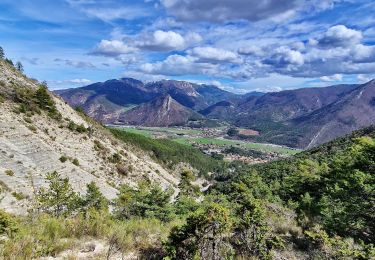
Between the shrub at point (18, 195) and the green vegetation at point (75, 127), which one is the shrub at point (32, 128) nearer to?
the green vegetation at point (75, 127)

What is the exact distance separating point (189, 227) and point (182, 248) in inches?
19.4

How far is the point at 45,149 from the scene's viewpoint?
4525cm

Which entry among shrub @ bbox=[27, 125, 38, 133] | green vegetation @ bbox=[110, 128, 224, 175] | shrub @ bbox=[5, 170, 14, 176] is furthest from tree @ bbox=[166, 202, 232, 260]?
green vegetation @ bbox=[110, 128, 224, 175]

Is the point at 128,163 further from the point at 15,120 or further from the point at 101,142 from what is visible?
the point at 15,120

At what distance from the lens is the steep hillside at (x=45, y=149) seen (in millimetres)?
37069

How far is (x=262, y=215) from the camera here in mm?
→ 9242

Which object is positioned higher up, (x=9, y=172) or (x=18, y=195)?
(x=9, y=172)

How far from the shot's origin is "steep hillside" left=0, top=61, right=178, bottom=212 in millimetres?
37069

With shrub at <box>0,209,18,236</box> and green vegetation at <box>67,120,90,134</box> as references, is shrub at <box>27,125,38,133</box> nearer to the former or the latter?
green vegetation at <box>67,120,90,134</box>

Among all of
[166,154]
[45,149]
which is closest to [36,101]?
[45,149]

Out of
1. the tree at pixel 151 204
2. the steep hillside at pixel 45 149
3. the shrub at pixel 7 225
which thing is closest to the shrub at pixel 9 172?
the steep hillside at pixel 45 149

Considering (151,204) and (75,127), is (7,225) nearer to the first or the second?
(151,204)

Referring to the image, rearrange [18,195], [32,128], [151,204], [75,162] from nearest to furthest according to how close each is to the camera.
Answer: [151,204] → [18,195] → [75,162] → [32,128]

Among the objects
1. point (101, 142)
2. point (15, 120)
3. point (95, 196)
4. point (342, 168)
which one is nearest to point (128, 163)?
point (101, 142)
